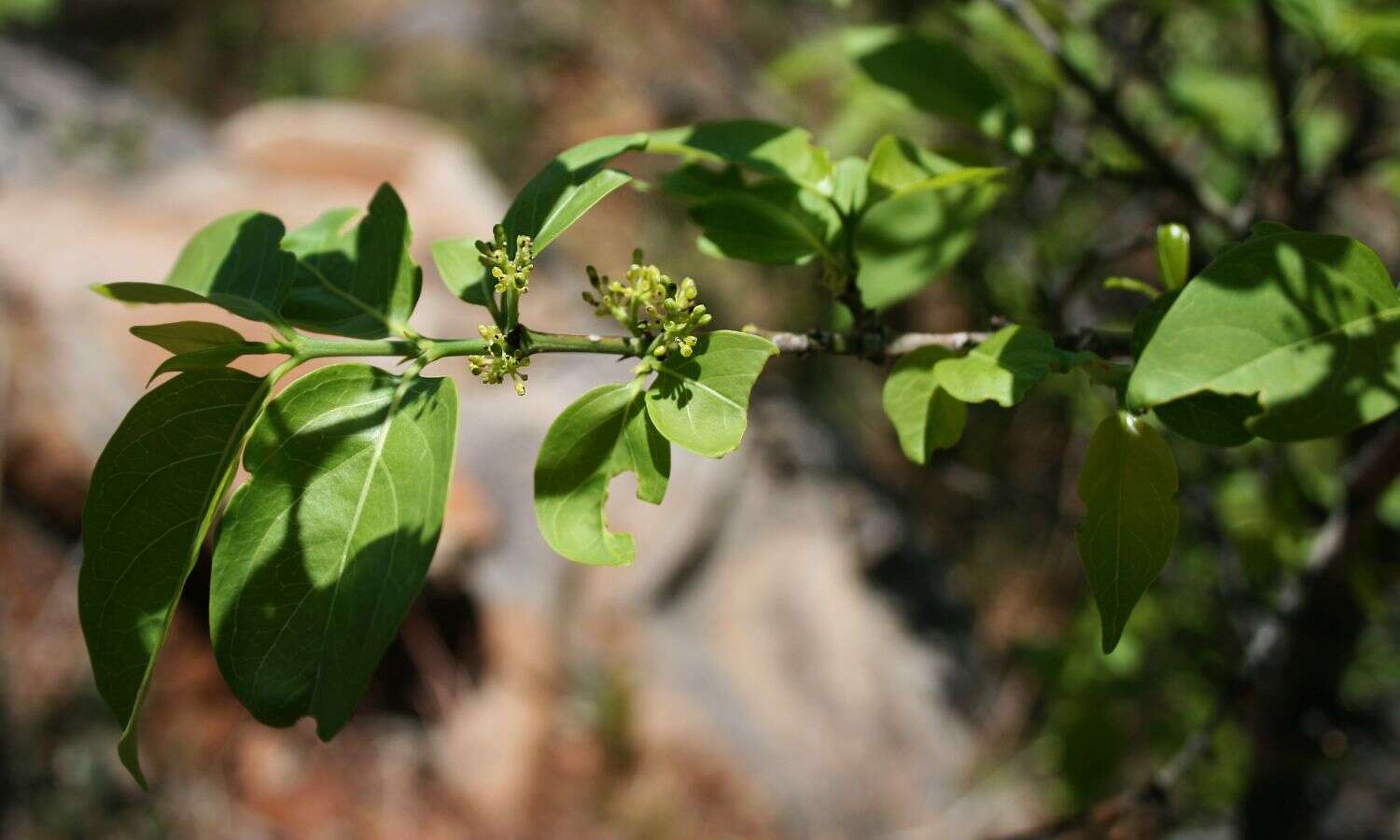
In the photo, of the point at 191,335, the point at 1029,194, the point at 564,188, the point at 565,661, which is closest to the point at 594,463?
the point at 564,188

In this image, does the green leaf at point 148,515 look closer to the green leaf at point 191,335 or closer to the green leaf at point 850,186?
the green leaf at point 191,335

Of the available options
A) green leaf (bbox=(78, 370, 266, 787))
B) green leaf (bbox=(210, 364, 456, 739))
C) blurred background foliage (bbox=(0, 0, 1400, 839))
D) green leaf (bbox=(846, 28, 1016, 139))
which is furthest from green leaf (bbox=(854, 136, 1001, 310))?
green leaf (bbox=(78, 370, 266, 787))

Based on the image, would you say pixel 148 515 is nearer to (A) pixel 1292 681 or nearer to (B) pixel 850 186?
(B) pixel 850 186

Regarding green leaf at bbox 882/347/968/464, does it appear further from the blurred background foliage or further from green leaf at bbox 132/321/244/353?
green leaf at bbox 132/321/244/353

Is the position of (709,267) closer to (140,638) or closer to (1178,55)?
(1178,55)

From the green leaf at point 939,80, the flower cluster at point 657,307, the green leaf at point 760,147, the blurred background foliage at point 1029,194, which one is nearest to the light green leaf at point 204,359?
the flower cluster at point 657,307

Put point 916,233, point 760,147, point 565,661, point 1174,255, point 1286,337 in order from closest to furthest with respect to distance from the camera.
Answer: point 1286,337 < point 1174,255 < point 760,147 < point 916,233 < point 565,661

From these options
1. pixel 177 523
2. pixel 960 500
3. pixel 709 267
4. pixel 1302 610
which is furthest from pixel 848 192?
pixel 709 267
